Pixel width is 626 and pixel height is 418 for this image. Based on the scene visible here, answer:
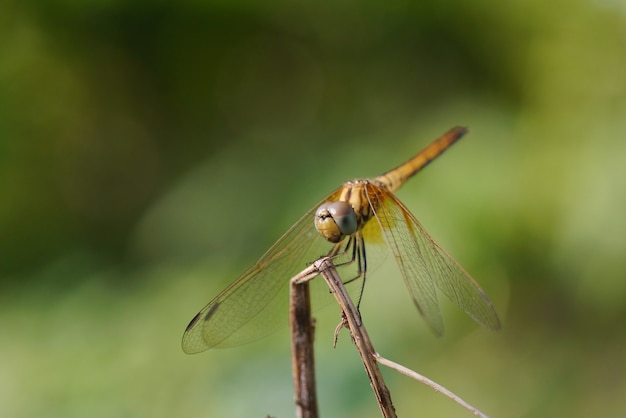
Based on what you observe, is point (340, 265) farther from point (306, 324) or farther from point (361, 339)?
point (361, 339)

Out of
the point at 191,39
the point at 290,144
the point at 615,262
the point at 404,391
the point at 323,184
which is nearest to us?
the point at 404,391

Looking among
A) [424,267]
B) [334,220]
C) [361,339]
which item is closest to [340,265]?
[334,220]

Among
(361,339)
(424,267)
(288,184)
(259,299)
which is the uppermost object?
(288,184)

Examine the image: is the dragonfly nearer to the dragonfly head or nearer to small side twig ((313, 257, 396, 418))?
the dragonfly head

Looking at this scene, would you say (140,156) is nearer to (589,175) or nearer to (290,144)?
(290,144)

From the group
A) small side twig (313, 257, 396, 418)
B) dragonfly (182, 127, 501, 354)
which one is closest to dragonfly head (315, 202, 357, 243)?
dragonfly (182, 127, 501, 354)

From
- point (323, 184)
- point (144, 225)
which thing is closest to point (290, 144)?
point (323, 184)

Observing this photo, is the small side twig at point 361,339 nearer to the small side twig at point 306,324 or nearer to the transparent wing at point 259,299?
the small side twig at point 306,324

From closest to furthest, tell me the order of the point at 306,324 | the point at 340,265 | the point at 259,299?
1. the point at 306,324
2. the point at 340,265
3. the point at 259,299
